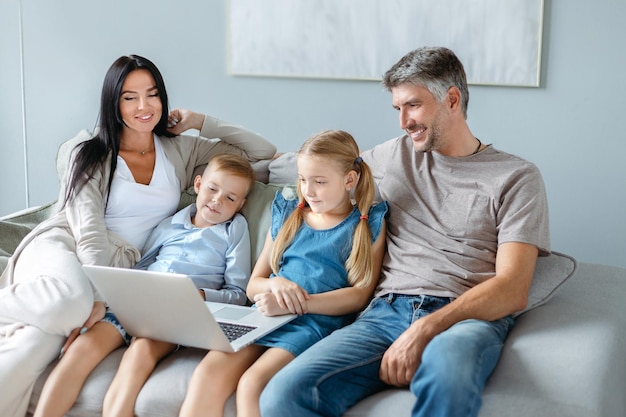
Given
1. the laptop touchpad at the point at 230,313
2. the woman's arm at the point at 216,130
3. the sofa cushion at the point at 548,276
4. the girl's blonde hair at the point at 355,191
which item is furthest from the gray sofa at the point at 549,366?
the woman's arm at the point at 216,130

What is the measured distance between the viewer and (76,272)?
2.24m

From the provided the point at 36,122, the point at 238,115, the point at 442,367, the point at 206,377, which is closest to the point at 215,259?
the point at 206,377

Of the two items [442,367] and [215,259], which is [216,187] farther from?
[442,367]

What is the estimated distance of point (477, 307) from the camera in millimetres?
1962

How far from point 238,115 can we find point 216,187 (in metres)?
1.22

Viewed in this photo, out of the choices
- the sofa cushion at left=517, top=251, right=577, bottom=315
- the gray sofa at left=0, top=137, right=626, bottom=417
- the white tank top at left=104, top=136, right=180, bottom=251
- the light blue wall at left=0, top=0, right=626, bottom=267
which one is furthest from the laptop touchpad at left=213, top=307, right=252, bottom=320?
the light blue wall at left=0, top=0, right=626, bottom=267

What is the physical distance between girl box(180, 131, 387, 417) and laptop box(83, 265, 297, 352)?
5 centimetres

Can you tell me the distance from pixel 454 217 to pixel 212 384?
0.74 metres

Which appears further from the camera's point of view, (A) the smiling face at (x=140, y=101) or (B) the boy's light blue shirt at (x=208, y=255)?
(A) the smiling face at (x=140, y=101)

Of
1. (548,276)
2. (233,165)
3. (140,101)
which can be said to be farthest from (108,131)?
(548,276)

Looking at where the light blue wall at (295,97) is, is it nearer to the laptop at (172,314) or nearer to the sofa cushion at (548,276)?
the sofa cushion at (548,276)

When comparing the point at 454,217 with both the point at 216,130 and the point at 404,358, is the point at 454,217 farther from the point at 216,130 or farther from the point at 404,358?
the point at 216,130

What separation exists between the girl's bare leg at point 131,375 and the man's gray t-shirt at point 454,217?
60 cm

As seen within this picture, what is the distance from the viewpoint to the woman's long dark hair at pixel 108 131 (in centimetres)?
245
